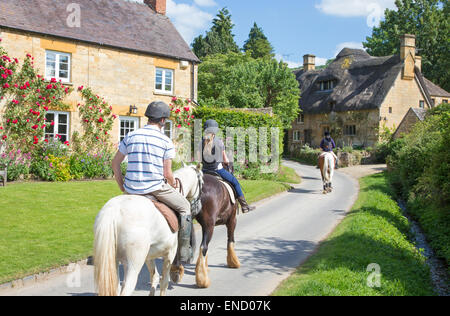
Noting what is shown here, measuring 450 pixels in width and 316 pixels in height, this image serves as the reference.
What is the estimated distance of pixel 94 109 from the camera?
1962 centimetres

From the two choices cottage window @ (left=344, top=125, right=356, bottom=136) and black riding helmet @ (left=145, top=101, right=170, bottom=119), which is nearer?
black riding helmet @ (left=145, top=101, right=170, bottom=119)

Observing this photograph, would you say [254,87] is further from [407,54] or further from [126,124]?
[407,54]

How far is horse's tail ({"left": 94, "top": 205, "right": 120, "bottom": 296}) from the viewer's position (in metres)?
4.32

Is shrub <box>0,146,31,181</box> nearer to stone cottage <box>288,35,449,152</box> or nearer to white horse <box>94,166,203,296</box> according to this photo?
white horse <box>94,166,203,296</box>

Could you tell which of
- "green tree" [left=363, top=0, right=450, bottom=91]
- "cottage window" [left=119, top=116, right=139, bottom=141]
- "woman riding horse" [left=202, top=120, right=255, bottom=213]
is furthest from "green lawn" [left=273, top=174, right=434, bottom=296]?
"green tree" [left=363, top=0, right=450, bottom=91]

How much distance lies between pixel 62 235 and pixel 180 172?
4.26 m

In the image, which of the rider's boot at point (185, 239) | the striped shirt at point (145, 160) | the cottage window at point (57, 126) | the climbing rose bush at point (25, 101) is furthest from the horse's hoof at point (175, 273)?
the cottage window at point (57, 126)

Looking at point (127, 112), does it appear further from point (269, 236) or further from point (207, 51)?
point (207, 51)

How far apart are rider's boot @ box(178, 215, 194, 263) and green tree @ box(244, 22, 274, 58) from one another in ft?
187

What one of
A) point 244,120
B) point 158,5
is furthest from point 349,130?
point 158,5

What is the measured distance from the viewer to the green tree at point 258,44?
64.4m

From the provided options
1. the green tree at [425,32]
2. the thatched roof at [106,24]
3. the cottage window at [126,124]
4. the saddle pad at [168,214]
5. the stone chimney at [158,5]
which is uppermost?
the green tree at [425,32]

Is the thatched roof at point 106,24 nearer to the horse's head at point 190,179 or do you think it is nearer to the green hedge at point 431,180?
the green hedge at point 431,180
